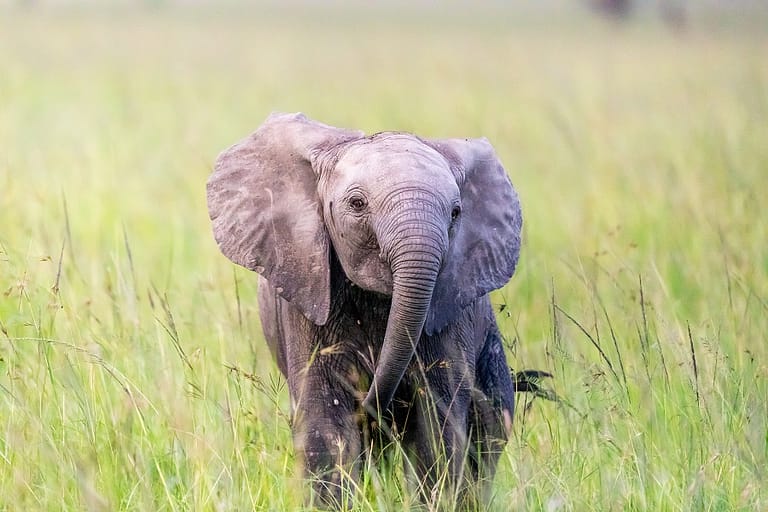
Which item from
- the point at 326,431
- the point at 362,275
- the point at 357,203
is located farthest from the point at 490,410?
→ the point at 357,203

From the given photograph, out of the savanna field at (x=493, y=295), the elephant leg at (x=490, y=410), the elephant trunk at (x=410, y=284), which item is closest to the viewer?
the elephant trunk at (x=410, y=284)

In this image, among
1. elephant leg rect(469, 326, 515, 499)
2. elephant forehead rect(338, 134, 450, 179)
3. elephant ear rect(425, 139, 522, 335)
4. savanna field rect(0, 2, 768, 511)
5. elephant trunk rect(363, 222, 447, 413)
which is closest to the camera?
elephant trunk rect(363, 222, 447, 413)

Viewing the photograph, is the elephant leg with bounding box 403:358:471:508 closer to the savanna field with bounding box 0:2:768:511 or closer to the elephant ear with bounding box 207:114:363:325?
the savanna field with bounding box 0:2:768:511

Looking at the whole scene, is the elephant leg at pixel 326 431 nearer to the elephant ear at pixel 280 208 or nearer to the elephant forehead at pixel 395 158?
the elephant ear at pixel 280 208

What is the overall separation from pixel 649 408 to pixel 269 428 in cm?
128

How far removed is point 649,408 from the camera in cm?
426

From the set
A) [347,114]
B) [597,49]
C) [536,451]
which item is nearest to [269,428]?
[536,451]

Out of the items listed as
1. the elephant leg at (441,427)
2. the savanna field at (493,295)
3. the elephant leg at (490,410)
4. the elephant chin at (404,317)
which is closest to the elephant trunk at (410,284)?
the elephant chin at (404,317)

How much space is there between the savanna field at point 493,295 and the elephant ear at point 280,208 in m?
0.34

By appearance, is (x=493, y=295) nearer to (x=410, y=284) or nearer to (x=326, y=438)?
(x=326, y=438)

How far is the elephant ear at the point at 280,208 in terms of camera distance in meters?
4.04

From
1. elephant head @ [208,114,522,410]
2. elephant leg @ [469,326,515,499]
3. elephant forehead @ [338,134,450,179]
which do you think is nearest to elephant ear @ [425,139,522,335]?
elephant head @ [208,114,522,410]

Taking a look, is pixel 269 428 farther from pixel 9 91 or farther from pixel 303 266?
pixel 9 91

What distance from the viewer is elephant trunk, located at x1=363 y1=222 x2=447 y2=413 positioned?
138 inches
